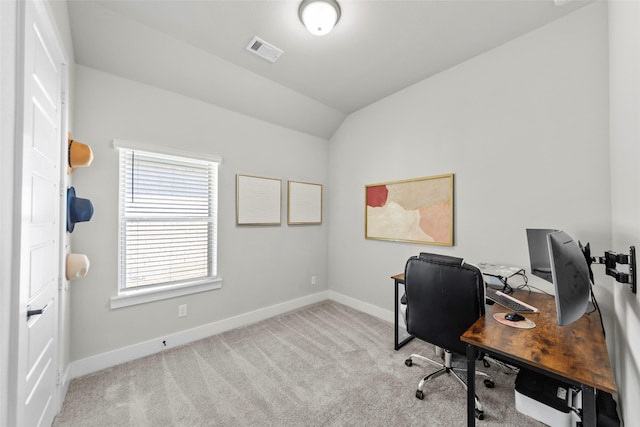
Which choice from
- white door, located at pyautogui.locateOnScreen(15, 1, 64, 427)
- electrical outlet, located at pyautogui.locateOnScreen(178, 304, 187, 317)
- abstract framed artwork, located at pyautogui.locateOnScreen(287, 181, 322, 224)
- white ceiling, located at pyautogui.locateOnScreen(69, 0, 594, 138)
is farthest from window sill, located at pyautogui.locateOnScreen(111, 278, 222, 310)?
white ceiling, located at pyautogui.locateOnScreen(69, 0, 594, 138)

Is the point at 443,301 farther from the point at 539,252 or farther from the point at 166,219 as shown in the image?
the point at 166,219

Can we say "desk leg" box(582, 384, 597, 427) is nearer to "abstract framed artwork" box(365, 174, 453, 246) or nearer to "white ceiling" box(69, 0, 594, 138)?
"abstract framed artwork" box(365, 174, 453, 246)

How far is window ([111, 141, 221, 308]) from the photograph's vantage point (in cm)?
236

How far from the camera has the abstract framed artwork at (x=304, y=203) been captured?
11.7 ft

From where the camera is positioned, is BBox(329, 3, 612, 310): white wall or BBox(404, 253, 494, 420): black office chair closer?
BBox(404, 253, 494, 420): black office chair

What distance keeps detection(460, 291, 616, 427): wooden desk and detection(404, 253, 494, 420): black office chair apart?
0.44 feet

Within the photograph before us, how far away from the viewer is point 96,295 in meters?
2.18

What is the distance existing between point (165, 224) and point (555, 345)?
3.13m

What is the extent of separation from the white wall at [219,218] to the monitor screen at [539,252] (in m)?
2.61

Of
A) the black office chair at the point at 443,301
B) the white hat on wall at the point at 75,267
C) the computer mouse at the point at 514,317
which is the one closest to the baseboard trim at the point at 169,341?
the white hat on wall at the point at 75,267

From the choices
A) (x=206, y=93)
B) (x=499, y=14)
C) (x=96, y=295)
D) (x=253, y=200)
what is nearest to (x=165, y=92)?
(x=206, y=93)

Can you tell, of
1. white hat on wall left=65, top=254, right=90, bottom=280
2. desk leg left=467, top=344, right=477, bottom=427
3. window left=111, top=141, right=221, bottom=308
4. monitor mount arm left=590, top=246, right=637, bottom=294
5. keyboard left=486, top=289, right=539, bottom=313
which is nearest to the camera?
monitor mount arm left=590, top=246, right=637, bottom=294

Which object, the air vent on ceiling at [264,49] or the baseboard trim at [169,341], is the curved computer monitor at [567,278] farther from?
the baseboard trim at [169,341]

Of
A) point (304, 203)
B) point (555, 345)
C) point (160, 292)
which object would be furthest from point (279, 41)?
point (555, 345)
